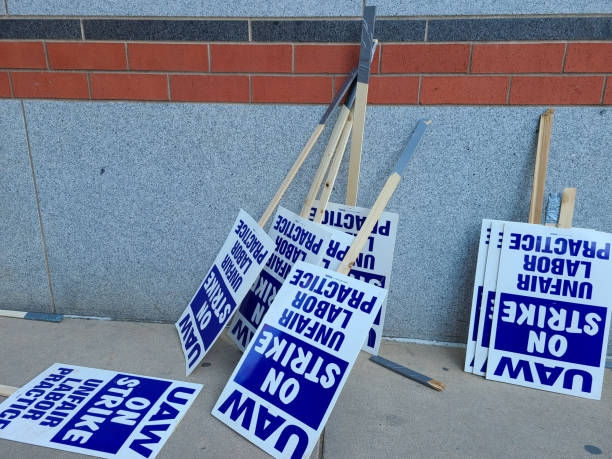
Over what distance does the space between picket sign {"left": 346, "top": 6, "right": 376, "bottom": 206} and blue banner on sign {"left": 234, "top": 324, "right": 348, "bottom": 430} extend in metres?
0.91

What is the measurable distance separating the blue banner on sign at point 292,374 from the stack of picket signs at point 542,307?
97 centimetres

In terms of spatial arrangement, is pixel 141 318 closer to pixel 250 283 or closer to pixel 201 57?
pixel 250 283

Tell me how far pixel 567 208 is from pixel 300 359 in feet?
5.28

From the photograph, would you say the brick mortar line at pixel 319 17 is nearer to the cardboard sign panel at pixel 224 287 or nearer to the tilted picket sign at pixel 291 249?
the tilted picket sign at pixel 291 249

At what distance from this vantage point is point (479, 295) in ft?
7.01

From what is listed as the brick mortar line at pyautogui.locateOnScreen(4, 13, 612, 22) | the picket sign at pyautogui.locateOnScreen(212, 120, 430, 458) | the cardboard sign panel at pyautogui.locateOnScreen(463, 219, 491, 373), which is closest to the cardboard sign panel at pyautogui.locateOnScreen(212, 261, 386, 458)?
the picket sign at pyautogui.locateOnScreen(212, 120, 430, 458)

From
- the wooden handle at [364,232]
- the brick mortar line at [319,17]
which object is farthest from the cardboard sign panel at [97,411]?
the brick mortar line at [319,17]

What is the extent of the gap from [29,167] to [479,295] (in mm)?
2853

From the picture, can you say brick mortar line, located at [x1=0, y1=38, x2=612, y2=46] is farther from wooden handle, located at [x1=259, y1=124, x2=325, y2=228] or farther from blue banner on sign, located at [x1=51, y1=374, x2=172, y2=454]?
blue banner on sign, located at [x1=51, y1=374, x2=172, y2=454]

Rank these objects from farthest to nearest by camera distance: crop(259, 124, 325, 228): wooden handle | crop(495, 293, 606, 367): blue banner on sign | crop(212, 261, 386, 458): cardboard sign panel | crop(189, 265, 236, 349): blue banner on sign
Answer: crop(259, 124, 325, 228): wooden handle < crop(189, 265, 236, 349): blue banner on sign < crop(495, 293, 606, 367): blue banner on sign < crop(212, 261, 386, 458): cardboard sign panel

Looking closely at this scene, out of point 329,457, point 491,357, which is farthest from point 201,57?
point 491,357

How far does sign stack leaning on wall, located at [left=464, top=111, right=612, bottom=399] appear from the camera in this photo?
1.96m

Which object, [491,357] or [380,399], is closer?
[380,399]

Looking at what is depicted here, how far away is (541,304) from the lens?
6.60 ft
